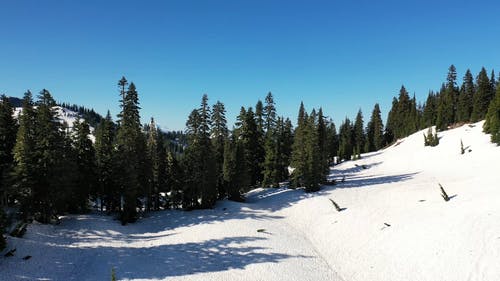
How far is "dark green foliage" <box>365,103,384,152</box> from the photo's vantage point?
8719 centimetres

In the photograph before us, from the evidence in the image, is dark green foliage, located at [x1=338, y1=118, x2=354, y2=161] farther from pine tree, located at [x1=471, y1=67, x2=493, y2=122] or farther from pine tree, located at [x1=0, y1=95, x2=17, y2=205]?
pine tree, located at [x1=0, y1=95, x2=17, y2=205]

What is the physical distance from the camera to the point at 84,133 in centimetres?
3397

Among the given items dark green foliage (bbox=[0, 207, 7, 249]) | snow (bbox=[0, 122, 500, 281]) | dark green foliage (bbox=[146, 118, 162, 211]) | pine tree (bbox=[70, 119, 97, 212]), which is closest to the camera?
snow (bbox=[0, 122, 500, 281])

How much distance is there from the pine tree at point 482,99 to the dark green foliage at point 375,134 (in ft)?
82.0

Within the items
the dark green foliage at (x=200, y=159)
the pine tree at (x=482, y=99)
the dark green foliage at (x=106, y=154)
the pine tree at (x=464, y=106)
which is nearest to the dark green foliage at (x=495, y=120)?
the pine tree at (x=482, y=99)

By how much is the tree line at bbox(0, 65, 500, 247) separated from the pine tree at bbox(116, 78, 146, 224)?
4.3 inches

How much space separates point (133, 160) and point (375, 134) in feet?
255

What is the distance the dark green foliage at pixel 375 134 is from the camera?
8719 centimetres

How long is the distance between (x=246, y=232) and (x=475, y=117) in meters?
66.4

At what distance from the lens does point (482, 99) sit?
64438mm

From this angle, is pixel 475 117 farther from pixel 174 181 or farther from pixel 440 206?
pixel 174 181

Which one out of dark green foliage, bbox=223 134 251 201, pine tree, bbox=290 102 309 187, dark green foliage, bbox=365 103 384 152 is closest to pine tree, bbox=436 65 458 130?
dark green foliage, bbox=365 103 384 152

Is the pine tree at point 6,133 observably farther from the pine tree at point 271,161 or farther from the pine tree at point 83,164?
the pine tree at point 271,161

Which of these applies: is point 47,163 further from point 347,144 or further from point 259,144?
point 347,144
